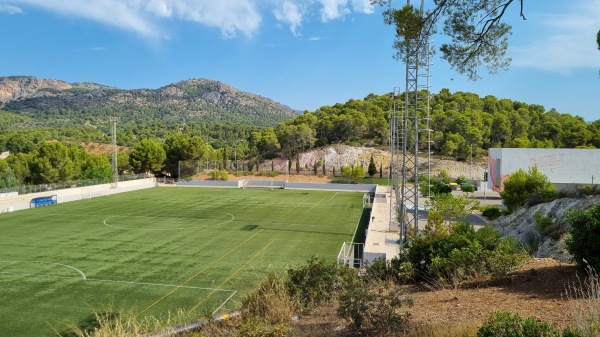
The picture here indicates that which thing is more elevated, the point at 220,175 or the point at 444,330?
the point at 444,330

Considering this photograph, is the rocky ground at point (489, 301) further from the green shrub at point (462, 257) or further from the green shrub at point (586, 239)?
the green shrub at point (586, 239)

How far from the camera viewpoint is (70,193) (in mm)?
36781

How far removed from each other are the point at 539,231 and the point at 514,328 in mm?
14819

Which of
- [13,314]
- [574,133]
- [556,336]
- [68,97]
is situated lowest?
[13,314]

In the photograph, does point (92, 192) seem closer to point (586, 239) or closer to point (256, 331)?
point (256, 331)

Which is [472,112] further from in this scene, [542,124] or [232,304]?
[232,304]

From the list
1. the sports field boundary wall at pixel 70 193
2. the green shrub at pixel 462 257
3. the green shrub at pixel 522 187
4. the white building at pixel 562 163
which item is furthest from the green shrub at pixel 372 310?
the white building at pixel 562 163

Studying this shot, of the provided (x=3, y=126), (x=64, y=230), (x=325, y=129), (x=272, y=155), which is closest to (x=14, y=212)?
(x=64, y=230)

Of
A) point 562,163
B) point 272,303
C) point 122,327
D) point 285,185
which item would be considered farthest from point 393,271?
point 285,185

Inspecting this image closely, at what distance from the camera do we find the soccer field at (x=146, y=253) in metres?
12.0

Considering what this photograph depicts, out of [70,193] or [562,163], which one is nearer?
[562,163]

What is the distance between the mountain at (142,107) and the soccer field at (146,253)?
10948 centimetres

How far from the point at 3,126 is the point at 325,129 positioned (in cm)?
7850

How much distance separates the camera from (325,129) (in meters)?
81.1
